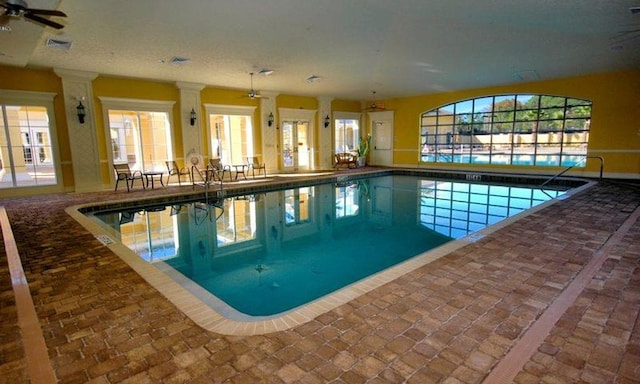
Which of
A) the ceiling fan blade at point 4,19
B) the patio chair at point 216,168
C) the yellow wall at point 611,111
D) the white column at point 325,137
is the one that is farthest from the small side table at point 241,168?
the yellow wall at point 611,111

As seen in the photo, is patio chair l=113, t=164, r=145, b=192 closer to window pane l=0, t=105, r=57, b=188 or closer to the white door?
window pane l=0, t=105, r=57, b=188

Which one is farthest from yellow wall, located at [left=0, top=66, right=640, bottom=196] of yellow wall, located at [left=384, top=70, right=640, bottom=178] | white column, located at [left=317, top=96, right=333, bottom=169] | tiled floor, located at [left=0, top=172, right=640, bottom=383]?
tiled floor, located at [left=0, top=172, right=640, bottom=383]

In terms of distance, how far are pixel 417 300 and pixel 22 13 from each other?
4946mm

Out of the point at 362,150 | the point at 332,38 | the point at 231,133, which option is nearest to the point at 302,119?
the point at 231,133

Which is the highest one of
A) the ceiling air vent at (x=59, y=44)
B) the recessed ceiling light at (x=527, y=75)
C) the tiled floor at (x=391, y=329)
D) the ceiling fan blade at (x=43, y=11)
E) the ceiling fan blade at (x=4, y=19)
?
the recessed ceiling light at (x=527, y=75)

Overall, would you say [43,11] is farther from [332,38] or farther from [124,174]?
[124,174]

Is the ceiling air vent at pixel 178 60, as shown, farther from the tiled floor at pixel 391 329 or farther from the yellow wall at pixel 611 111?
the yellow wall at pixel 611 111

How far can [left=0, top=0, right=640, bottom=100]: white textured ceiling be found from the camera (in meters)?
4.60

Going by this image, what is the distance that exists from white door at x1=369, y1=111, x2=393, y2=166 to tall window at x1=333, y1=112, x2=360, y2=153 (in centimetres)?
72

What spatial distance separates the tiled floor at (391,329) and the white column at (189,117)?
6777 mm

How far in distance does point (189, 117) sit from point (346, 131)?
692 centimetres

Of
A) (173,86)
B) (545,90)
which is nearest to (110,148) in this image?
(173,86)

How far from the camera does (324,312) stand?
259 cm

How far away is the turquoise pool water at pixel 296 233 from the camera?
3.97 m
